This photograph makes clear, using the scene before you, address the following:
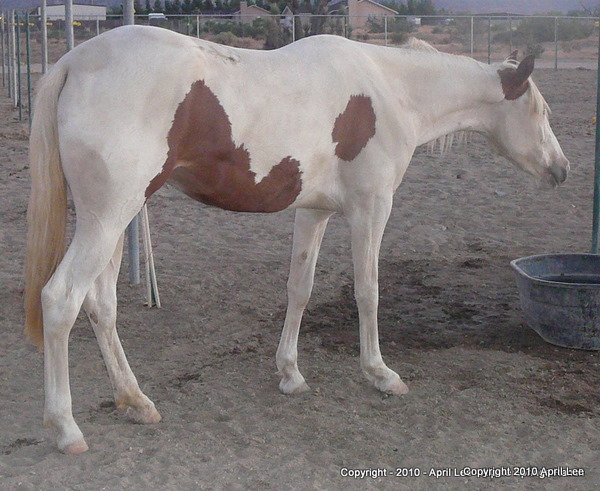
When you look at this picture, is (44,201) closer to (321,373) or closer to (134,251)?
(321,373)

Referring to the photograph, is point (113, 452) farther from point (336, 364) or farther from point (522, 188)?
point (522, 188)

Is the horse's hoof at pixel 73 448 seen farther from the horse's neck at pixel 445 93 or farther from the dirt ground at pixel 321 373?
the horse's neck at pixel 445 93

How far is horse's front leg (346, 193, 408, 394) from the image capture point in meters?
4.21

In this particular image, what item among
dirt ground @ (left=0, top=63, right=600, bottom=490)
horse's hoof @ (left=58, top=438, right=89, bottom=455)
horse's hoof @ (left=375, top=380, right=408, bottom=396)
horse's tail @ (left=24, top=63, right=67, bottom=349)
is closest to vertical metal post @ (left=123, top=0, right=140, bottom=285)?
dirt ground @ (left=0, top=63, right=600, bottom=490)

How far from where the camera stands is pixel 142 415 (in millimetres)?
3984

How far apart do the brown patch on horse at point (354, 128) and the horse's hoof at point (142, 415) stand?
159cm

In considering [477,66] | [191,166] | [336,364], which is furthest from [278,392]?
[477,66]

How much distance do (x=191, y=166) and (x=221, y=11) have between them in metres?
52.6

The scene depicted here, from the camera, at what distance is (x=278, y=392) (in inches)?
176

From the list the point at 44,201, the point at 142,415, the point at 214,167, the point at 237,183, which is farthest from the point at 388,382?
the point at 44,201

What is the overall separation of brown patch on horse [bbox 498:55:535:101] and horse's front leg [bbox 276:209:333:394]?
124cm

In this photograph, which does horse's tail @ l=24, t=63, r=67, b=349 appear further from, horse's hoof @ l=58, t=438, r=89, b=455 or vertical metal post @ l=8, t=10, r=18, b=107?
vertical metal post @ l=8, t=10, r=18, b=107

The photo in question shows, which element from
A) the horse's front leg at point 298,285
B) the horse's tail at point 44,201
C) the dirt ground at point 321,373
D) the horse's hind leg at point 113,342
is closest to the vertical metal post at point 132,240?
the dirt ground at point 321,373

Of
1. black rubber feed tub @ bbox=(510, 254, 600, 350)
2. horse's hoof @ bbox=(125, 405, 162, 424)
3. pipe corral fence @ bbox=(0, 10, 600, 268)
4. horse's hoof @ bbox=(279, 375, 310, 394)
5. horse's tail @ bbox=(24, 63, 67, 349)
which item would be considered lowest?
horse's hoof @ bbox=(279, 375, 310, 394)
